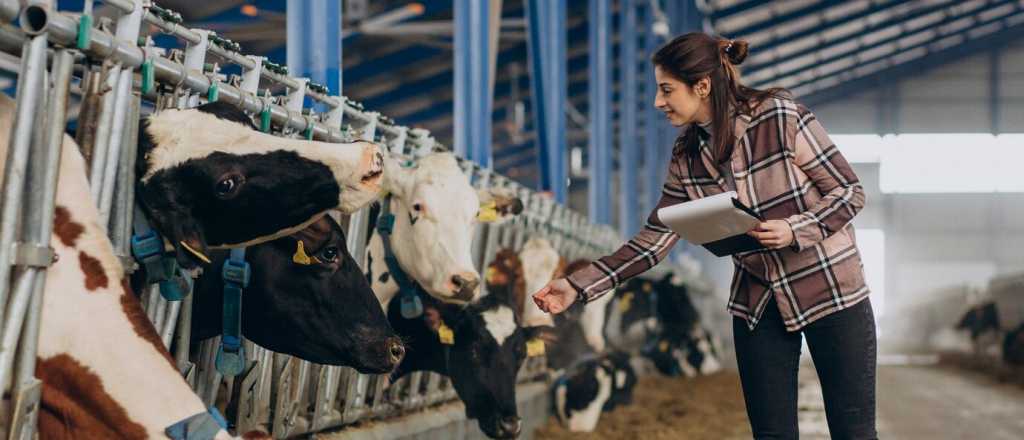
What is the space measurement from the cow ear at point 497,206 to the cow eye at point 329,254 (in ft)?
6.67

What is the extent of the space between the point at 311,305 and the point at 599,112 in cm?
1518

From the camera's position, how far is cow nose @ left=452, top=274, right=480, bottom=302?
16.2 feet

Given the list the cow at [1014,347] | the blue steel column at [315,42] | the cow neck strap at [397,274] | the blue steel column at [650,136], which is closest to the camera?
the cow neck strap at [397,274]

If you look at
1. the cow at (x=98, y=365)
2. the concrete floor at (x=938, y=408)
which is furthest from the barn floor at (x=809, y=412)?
the cow at (x=98, y=365)

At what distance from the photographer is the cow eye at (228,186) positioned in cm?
286

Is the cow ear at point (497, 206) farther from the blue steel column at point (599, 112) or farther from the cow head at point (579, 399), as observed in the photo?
the blue steel column at point (599, 112)

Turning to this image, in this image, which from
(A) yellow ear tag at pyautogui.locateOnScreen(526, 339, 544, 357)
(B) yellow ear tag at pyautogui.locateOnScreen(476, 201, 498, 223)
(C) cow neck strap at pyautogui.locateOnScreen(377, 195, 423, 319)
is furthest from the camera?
(A) yellow ear tag at pyautogui.locateOnScreen(526, 339, 544, 357)

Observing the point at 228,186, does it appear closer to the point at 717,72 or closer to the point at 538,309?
the point at 717,72

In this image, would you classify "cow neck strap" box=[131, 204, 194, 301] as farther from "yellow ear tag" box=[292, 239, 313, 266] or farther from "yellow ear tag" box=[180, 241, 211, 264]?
"yellow ear tag" box=[292, 239, 313, 266]

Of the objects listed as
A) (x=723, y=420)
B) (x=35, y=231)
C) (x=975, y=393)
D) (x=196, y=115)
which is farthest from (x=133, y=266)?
(x=975, y=393)

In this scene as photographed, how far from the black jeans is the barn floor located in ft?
16.4

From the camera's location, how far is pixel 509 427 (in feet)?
18.7

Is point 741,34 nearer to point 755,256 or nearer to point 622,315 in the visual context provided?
point 622,315

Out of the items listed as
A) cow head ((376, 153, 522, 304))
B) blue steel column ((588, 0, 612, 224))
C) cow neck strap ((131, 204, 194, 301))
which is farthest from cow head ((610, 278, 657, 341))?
cow neck strap ((131, 204, 194, 301))
